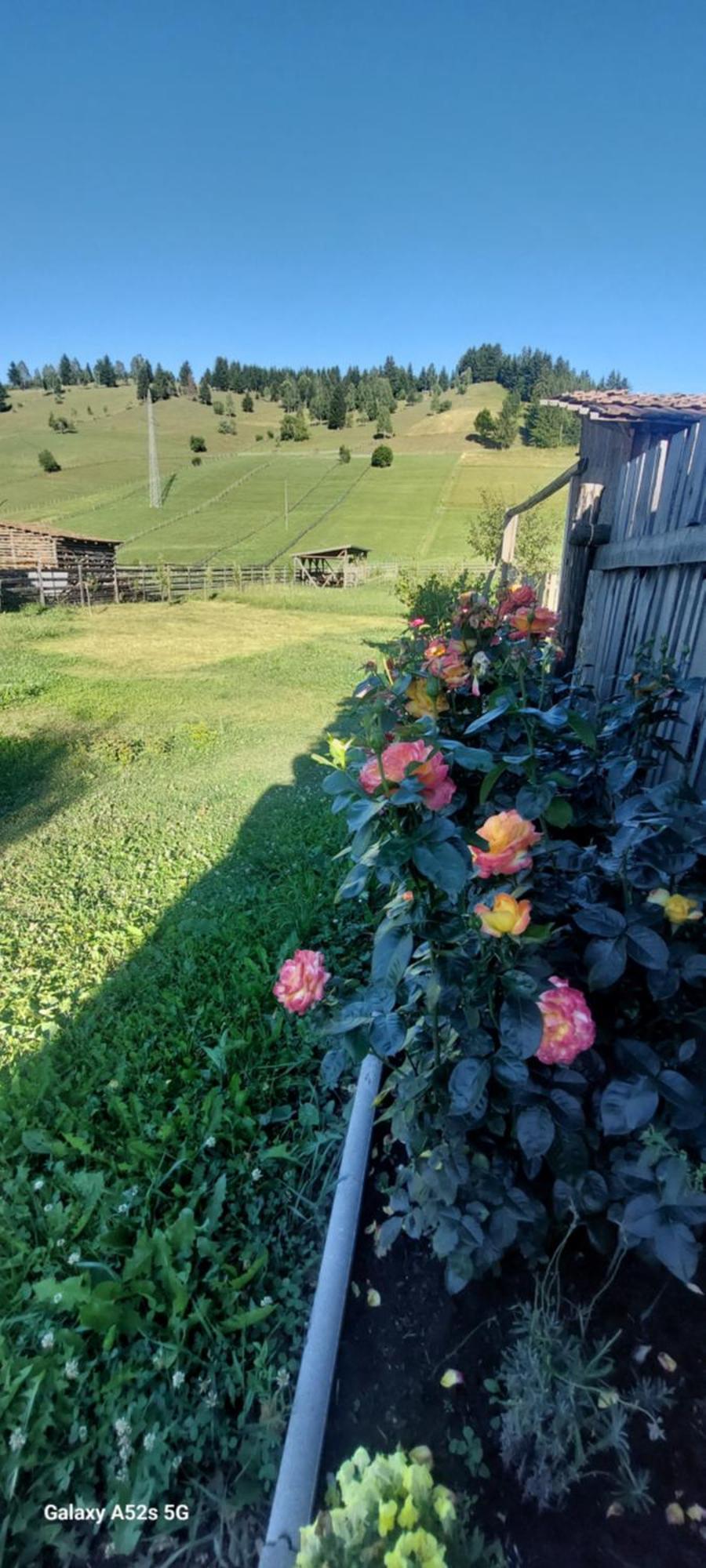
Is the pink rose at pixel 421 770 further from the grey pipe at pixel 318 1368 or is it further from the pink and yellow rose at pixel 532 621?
the grey pipe at pixel 318 1368

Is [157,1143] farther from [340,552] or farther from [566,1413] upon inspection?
[340,552]

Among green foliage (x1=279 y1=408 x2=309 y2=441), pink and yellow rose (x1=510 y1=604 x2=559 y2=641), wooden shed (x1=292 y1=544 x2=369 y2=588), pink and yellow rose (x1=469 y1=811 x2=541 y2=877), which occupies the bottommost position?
wooden shed (x1=292 y1=544 x2=369 y2=588)

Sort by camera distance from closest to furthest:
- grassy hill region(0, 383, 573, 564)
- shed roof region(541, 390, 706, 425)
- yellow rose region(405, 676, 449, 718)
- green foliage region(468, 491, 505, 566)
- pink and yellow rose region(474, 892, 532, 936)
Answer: pink and yellow rose region(474, 892, 532, 936) < yellow rose region(405, 676, 449, 718) < shed roof region(541, 390, 706, 425) < green foliage region(468, 491, 505, 566) < grassy hill region(0, 383, 573, 564)

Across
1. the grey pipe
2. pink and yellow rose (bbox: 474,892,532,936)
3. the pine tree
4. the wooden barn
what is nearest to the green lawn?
the grey pipe

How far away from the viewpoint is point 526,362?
75625mm

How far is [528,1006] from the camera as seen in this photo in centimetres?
97

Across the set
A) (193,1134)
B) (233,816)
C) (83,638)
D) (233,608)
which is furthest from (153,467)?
(193,1134)

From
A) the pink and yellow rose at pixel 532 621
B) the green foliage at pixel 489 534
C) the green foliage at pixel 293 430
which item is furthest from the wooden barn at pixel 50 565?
the green foliage at pixel 293 430

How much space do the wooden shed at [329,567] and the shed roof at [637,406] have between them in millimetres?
20723

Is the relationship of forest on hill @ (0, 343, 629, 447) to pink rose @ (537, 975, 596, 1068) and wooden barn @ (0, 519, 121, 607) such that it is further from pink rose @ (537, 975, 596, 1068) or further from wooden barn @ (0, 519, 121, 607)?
pink rose @ (537, 975, 596, 1068)

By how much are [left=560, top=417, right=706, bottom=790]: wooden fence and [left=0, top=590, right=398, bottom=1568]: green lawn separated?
1414 mm

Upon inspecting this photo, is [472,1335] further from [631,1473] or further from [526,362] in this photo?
[526,362]

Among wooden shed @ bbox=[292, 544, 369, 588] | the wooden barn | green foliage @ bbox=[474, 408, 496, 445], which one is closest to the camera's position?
the wooden barn

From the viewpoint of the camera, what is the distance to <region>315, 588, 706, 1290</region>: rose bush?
3.15 ft
